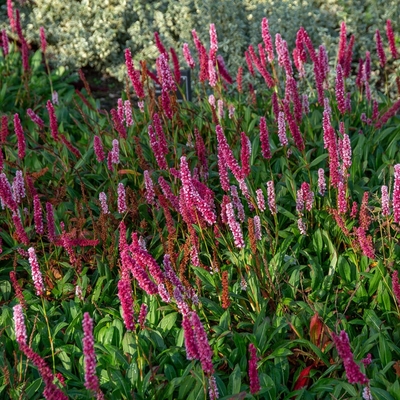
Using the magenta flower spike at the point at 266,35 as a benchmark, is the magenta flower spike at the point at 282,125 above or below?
below

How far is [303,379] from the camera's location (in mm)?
3459

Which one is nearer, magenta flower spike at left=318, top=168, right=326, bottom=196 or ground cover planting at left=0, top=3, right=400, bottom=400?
ground cover planting at left=0, top=3, right=400, bottom=400

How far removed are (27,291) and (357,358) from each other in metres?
1.91

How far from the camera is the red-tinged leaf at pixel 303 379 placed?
3453 mm

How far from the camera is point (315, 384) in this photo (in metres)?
3.37

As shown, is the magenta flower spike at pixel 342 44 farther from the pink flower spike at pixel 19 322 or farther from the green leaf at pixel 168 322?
the pink flower spike at pixel 19 322

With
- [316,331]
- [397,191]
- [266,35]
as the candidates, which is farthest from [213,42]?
[316,331]

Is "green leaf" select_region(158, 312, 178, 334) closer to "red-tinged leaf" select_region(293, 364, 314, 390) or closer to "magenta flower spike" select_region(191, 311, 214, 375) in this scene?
"red-tinged leaf" select_region(293, 364, 314, 390)

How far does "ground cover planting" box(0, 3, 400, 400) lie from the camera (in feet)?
10.8

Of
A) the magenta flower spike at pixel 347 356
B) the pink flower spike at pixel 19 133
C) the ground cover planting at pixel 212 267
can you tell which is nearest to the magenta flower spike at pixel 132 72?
the ground cover planting at pixel 212 267

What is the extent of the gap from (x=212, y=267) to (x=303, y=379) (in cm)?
85

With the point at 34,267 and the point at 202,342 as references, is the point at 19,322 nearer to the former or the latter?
the point at 34,267

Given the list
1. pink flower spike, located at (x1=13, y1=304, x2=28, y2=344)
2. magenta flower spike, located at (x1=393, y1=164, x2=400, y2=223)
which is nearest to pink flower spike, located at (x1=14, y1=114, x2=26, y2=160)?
pink flower spike, located at (x1=13, y1=304, x2=28, y2=344)

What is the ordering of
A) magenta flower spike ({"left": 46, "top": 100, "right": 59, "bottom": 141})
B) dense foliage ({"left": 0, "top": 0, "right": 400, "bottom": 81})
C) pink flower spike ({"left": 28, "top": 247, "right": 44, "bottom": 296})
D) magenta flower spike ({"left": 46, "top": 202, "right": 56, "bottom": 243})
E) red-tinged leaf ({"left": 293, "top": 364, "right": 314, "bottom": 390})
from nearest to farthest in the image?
pink flower spike ({"left": 28, "top": 247, "right": 44, "bottom": 296}), red-tinged leaf ({"left": 293, "top": 364, "right": 314, "bottom": 390}), magenta flower spike ({"left": 46, "top": 202, "right": 56, "bottom": 243}), magenta flower spike ({"left": 46, "top": 100, "right": 59, "bottom": 141}), dense foliage ({"left": 0, "top": 0, "right": 400, "bottom": 81})
